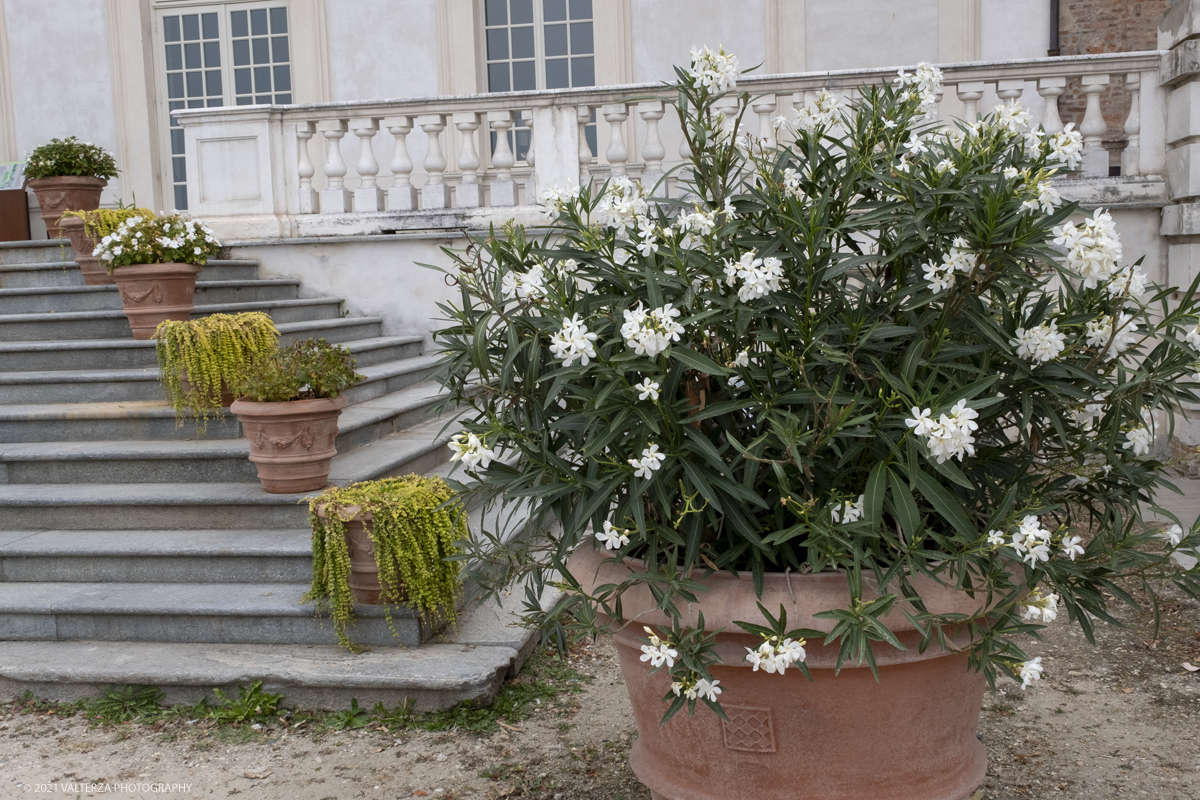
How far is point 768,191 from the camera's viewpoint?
87.0 inches

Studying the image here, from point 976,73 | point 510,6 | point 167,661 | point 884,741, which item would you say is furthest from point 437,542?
point 510,6

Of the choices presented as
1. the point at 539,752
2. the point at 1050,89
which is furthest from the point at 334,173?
the point at 539,752

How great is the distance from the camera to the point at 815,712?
224 centimetres

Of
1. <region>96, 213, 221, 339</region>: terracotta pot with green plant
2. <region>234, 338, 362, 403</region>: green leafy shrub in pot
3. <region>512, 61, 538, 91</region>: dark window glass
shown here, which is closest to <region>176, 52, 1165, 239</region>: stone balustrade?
<region>96, 213, 221, 339</region>: terracotta pot with green plant

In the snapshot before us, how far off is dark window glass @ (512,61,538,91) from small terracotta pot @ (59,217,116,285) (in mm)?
4587

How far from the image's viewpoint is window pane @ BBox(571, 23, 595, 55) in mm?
9961

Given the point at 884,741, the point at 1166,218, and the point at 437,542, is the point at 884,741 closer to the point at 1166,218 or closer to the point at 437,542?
the point at 437,542

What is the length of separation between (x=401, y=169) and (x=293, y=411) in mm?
3804

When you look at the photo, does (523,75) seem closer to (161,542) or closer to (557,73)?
(557,73)

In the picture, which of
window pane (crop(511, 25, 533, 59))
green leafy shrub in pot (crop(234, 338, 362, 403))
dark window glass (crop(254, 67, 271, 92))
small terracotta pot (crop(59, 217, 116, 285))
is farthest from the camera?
dark window glass (crop(254, 67, 271, 92))

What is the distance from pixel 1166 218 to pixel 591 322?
5.98 meters

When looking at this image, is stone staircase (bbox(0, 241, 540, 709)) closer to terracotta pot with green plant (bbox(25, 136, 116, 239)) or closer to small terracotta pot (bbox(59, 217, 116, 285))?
small terracotta pot (bbox(59, 217, 116, 285))

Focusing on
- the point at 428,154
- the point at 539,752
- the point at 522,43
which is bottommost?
the point at 539,752

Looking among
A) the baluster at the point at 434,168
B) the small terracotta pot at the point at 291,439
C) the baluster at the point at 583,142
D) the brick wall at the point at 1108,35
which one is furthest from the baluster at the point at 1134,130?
the small terracotta pot at the point at 291,439
